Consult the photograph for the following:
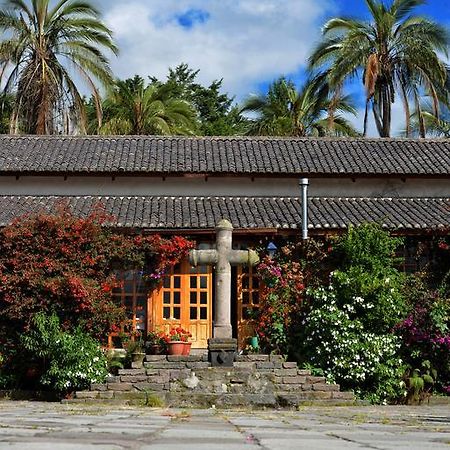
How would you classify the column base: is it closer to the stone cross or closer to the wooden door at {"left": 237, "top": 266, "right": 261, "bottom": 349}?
the stone cross

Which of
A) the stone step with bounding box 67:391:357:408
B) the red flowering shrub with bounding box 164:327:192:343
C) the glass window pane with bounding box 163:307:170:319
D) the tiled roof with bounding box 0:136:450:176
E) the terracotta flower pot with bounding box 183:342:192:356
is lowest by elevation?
the stone step with bounding box 67:391:357:408

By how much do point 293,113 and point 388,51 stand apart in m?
8.17

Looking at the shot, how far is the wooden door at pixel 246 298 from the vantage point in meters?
16.5

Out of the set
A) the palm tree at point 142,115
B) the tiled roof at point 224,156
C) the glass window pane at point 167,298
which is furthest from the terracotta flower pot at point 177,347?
the palm tree at point 142,115

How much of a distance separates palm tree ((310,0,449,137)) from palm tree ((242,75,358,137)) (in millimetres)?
3137

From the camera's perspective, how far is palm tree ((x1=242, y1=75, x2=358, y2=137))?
3197cm

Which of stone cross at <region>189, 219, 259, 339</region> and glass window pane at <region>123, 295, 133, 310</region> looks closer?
stone cross at <region>189, 219, 259, 339</region>

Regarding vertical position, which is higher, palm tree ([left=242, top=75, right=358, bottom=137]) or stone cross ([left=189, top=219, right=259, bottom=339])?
palm tree ([left=242, top=75, right=358, bottom=137])

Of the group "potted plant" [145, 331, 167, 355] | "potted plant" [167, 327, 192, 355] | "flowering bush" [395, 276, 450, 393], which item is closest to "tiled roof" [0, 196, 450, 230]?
"flowering bush" [395, 276, 450, 393]

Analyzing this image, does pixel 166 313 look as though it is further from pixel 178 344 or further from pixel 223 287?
pixel 223 287

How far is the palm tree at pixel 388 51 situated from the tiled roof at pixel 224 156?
5417mm

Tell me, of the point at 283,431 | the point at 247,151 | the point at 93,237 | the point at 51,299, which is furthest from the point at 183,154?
the point at 283,431

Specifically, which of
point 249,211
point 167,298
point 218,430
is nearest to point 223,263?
point 167,298

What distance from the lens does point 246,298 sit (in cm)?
1677
